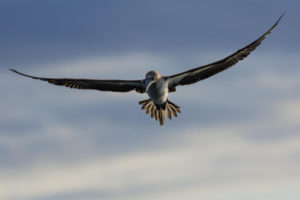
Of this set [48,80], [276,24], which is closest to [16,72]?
[48,80]

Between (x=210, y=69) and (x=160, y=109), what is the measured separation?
2.86 m

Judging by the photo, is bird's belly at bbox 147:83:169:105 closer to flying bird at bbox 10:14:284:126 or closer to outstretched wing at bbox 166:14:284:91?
flying bird at bbox 10:14:284:126

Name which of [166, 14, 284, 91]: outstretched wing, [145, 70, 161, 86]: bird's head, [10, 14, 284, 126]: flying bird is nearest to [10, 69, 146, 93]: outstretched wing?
[10, 14, 284, 126]: flying bird

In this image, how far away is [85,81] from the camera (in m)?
32.2

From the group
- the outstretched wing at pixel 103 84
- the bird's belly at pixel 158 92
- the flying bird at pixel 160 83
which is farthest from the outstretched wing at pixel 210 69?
the outstretched wing at pixel 103 84

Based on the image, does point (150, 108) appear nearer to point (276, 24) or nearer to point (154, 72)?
point (154, 72)

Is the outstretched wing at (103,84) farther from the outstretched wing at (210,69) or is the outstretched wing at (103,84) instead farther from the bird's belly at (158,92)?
the outstretched wing at (210,69)

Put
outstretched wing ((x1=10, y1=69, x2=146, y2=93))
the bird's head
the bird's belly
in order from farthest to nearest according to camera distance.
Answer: outstretched wing ((x1=10, y1=69, x2=146, y2=93)), the bird's belly, the bird's head

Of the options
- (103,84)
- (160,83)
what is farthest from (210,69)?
(103,84)

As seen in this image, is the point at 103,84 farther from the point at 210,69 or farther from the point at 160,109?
the point at 210,69

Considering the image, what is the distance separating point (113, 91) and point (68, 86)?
2117 millimetres

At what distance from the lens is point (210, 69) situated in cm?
3162

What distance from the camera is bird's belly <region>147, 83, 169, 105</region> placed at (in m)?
31.0

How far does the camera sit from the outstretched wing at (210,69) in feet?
102
